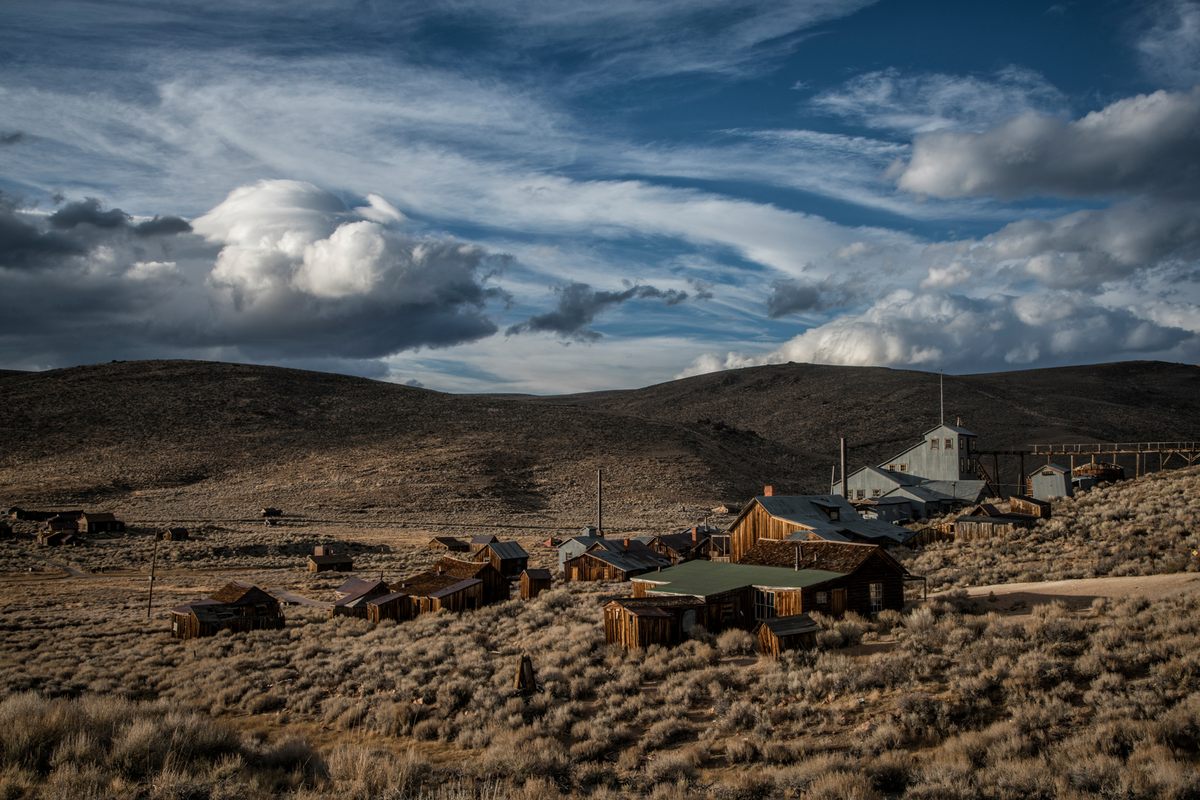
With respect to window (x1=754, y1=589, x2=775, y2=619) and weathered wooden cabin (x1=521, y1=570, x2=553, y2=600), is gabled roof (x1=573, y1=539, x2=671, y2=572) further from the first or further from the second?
window (x1=754, y1=589, x2=775, y2=619)

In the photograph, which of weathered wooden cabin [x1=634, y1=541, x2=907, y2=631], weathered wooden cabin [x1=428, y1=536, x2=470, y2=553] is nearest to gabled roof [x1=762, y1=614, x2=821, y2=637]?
weathered wooden cabin [x1=634, y1=541, x2=907, y2=631]

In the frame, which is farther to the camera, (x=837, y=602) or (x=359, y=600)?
(x=359, y=600)

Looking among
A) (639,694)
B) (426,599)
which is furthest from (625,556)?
(639,694)

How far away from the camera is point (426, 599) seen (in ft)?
106

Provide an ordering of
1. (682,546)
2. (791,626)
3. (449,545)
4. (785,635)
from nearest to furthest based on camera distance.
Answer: (785,635) → (791,626) → (682,546) → (449,545)

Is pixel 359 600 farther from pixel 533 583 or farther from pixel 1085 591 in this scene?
pixel 1085 591

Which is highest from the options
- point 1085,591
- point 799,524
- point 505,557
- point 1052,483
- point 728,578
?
point 1052,483

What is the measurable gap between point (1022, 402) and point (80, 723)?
145559 mm

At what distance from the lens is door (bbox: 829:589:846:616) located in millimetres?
23812

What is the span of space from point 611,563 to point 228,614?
54.5 ft

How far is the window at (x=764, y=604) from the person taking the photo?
24.4m

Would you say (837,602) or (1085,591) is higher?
(1085,591)

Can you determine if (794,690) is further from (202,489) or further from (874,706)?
(202,489)

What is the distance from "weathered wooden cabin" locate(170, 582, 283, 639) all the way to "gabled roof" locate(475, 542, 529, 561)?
1280 centimetres
